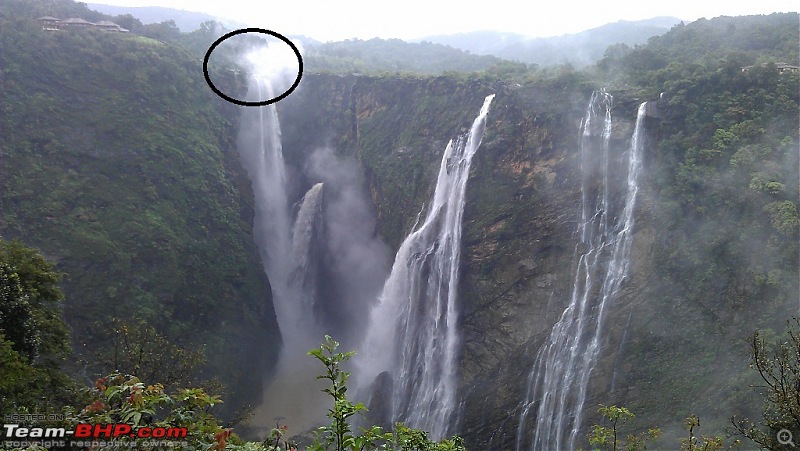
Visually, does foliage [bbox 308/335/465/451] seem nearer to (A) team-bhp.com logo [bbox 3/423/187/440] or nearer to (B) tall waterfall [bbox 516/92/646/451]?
(A) team-bhp.com logo [bbox 3/423/187/440]

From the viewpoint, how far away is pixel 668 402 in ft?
45.5

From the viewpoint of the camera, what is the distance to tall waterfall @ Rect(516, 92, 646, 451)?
15.7 m

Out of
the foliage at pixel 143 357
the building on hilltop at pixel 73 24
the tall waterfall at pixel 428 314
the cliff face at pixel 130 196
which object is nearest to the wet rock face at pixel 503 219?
the tall waterfall at pixel 428 314

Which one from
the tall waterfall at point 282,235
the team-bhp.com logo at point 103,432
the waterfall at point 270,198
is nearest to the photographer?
the team-bhp.com logo at point 103,432

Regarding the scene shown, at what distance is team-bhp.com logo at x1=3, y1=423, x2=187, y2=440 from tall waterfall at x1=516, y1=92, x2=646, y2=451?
1434 cm

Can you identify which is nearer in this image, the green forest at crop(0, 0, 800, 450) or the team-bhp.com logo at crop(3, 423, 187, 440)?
the team-bhp.com logo at crop(3, 423, 187, 440)

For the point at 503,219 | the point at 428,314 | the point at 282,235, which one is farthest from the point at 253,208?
the point at 503,219

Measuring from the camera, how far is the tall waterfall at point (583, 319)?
15688 mm

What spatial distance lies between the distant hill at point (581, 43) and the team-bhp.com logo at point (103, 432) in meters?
44.0

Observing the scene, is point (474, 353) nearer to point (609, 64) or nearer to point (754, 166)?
point (754, 166)

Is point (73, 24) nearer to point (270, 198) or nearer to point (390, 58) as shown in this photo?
point (270, 198)

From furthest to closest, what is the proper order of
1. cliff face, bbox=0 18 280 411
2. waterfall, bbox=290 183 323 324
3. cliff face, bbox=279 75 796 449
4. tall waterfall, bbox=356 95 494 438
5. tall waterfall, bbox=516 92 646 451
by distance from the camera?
waterfall, bbox=290 183 323 324, tall waterfall, bbox=356 95 494 438, cliff face, bbox=0 18 280 411, tall waterfall, bbox=516 92 646 451, cliff face, bbox=279 75 796 449

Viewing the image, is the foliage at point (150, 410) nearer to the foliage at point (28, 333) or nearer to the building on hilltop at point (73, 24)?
the foliage at point (28, 333)

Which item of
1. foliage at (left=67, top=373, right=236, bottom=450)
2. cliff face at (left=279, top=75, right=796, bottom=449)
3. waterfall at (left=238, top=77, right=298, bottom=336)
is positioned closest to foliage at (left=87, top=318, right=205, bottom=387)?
foliage at (left=67, top=373, right=236, bottom=450)
